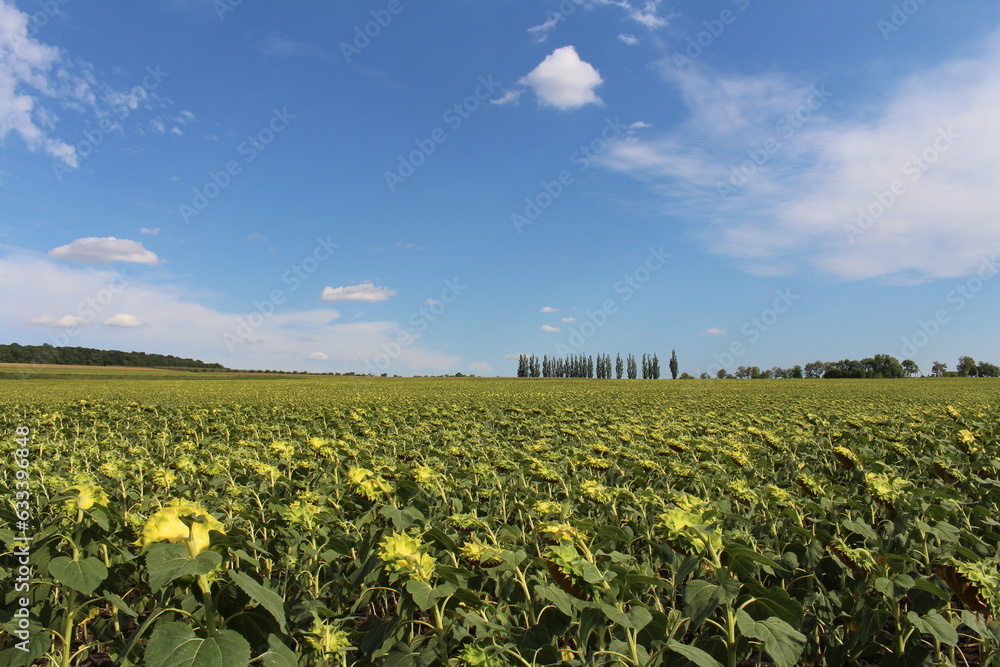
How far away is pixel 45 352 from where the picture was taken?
305ft

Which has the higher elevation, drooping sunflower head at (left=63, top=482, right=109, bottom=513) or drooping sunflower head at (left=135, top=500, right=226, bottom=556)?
drooping sunflower head at (left=135, top=500, right=226, bottom=556)

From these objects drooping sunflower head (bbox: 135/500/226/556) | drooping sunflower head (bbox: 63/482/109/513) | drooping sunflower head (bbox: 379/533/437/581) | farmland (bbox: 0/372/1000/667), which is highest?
drooping sunflower head (bbox: 135/500/226/556)

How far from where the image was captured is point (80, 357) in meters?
94.8

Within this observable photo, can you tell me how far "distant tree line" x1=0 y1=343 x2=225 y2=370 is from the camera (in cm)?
8856

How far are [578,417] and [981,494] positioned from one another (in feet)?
23.0

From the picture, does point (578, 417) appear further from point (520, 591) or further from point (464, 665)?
point (464, 665)

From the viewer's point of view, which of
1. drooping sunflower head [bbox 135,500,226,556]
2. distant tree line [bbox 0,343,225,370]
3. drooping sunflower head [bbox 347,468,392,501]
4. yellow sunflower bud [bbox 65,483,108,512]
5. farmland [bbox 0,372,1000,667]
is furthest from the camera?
distant tree line [bbox 0,343,225,370]

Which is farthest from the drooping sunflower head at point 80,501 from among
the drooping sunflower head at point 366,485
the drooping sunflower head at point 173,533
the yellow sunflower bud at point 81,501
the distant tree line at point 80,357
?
the distant tree line at point 80,357

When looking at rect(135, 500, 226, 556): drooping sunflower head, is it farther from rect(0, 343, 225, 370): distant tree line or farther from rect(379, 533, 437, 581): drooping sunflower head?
rect(0, 343, 225, 370): distant tree line

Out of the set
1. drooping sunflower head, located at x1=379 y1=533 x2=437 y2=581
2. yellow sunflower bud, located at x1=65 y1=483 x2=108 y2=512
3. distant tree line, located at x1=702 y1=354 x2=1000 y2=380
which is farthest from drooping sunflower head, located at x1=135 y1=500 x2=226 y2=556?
distant tree line, located at x1=702 y1=354 x2=1000 y2=380

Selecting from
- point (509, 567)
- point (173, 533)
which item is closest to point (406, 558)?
point (509, 567)

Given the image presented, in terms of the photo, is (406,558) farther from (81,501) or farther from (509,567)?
(81,501)

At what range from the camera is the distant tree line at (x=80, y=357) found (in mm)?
88562

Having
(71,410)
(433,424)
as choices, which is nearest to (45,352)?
(71,410)
